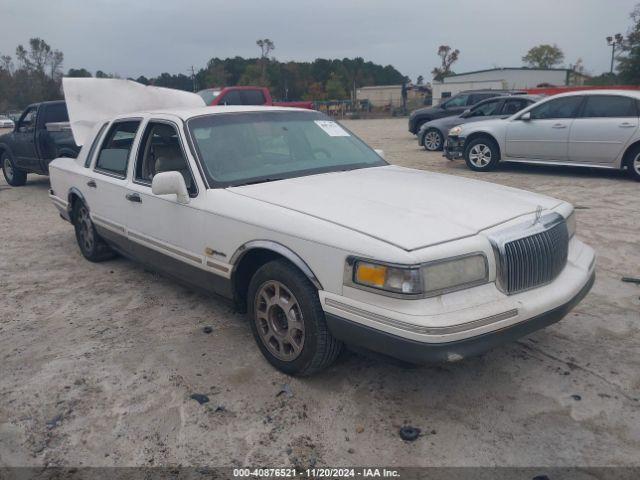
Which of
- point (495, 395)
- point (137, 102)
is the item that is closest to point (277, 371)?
point (495, 395)

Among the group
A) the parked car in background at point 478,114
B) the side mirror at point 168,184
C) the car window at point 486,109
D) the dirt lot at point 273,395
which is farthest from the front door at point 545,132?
the side mirror at point 168,184

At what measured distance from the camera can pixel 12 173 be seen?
11.7 meters

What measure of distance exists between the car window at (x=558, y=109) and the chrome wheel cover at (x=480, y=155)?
45.2 inches

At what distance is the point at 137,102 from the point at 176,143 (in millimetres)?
2565

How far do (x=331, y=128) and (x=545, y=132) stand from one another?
700cm

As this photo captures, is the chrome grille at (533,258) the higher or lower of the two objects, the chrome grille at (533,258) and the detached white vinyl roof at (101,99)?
the lower

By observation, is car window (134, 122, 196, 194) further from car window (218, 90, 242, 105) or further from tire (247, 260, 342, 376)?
car window (218, 90, 242, 105)

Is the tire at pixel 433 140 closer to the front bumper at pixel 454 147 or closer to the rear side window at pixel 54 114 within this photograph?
the front bumper at pixel 454 147

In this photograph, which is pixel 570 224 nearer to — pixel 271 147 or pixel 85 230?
pixel 271 147

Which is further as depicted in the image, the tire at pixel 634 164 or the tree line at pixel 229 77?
the tree line at pixel 229 77

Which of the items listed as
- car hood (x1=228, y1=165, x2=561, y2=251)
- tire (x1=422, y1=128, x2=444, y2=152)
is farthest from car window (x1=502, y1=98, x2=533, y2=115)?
car hood (x1=228, y1=165, x2=561, y2=251)

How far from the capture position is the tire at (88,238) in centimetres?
557

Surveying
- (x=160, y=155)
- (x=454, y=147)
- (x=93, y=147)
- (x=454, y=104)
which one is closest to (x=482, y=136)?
(x=454, y=147)

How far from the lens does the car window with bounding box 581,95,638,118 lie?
30.2 feet
